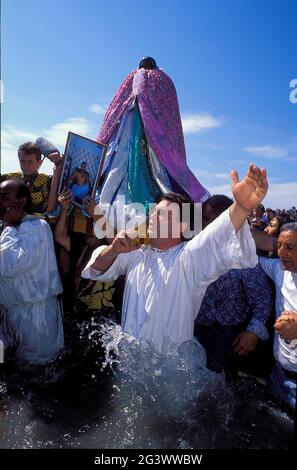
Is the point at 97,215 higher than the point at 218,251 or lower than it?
higher

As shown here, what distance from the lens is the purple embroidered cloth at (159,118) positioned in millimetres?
3842

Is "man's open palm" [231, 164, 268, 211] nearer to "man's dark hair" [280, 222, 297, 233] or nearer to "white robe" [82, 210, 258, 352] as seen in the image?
"white robe" [82, 210, 258, 352]

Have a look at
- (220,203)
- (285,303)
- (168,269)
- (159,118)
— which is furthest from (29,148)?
(285,303)

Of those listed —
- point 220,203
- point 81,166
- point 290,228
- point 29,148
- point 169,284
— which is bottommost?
point 169,284

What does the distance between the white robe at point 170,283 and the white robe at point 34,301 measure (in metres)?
0.51

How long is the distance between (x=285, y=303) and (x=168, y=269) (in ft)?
2.87

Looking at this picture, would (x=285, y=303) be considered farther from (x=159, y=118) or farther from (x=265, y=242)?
(x=159, y=118)

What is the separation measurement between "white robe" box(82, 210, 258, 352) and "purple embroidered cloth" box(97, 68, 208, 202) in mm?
1450

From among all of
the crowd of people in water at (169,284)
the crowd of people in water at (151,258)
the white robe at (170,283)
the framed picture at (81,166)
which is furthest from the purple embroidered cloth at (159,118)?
the white robe at (170,283)

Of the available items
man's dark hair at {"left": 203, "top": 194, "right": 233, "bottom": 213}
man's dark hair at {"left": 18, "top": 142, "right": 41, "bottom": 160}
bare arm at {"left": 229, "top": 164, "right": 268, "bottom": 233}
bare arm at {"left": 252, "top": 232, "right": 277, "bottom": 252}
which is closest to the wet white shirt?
bare arm at {"left": 252, "top": 232, "right": 277, "bottom": 252}

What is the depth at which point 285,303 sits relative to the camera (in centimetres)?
268

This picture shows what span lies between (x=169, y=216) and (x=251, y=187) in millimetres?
611

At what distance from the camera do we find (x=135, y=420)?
2266 mm

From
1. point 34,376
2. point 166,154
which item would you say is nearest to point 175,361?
point 34,376
